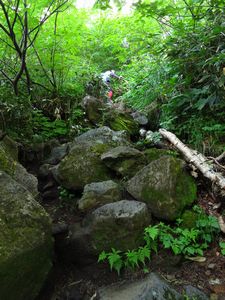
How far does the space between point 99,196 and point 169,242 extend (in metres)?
1.08

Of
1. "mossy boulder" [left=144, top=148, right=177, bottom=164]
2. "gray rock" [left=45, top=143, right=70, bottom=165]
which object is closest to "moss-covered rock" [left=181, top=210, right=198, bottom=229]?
"mossy boulder" [left=144, top=148, right=177, bottom=164]

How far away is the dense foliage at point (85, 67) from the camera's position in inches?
185

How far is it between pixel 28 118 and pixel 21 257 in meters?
3.09

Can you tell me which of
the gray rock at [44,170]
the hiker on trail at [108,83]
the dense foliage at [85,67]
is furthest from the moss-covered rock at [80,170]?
the hiker on trail at [108,83]

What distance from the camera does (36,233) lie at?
279 centimetres

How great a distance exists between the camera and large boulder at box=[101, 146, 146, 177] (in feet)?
13.8

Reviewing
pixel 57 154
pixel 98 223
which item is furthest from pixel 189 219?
pixel 57 154

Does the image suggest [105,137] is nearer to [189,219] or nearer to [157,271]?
[189,219]

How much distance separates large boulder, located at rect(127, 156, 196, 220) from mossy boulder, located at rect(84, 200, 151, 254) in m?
0.21

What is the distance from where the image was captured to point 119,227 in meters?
3.21

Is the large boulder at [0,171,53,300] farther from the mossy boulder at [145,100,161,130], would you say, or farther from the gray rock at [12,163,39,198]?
the mossy boulder at [145,100,161,130]

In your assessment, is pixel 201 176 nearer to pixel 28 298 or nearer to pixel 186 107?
pixel 186 107

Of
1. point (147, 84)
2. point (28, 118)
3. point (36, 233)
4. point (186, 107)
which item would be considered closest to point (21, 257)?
point (36, 233)

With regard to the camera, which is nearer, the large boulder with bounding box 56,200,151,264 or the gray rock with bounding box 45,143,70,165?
the large boulder with bounding box 56,200,151,264
